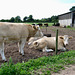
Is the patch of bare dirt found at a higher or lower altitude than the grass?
lower

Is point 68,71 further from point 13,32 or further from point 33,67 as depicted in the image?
point 13,32

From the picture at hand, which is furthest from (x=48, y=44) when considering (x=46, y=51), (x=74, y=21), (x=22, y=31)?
(x=74, y=21)

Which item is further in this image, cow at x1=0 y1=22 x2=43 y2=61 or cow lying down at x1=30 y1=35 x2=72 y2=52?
cow lying down at x1=30 y1=35 x2=72 y2=52

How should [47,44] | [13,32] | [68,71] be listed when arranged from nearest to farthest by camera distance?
[68,71]
[13,32]
[47,44]

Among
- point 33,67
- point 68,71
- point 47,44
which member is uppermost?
point 47,44

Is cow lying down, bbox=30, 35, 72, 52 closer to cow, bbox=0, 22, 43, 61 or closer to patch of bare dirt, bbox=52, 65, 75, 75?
cow, bbox=0, 22, 43, 61

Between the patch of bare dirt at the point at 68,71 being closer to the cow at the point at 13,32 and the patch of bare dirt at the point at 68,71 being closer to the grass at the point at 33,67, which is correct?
the grass at the point at 33,67

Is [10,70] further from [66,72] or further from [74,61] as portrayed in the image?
[74,61]

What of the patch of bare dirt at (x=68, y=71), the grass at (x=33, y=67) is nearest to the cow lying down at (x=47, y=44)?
the grass at (x=33, y=67)

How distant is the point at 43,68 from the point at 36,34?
3.30 m

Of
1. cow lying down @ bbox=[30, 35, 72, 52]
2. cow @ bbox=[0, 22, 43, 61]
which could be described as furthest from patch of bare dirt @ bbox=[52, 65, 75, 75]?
cow lying down @ bbox=[30, 35, 72, 52]

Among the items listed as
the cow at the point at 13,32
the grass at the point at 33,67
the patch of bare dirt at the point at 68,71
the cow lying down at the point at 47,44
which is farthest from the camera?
the cow lying down at the point at 47,44

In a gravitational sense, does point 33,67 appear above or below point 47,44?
below

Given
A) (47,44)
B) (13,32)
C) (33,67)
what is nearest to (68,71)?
(33,67)
